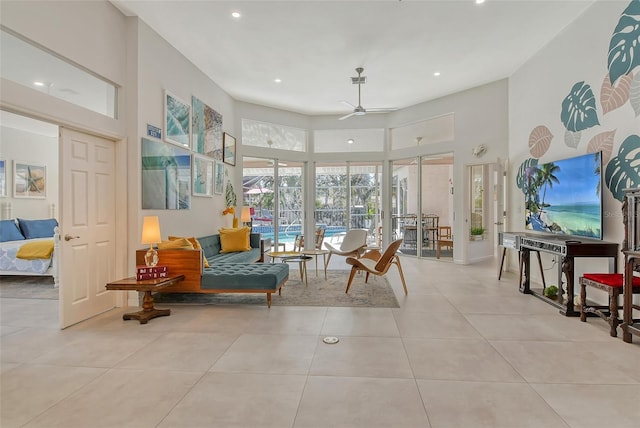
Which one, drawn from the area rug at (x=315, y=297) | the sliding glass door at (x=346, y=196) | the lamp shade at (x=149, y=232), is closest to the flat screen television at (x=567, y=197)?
the area rug at (x=315, y=297)

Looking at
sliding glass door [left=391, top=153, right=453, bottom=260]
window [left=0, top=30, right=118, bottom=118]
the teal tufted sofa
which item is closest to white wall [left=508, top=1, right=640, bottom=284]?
sliding glass door [left=391, top=153, right=453, bottom=260]

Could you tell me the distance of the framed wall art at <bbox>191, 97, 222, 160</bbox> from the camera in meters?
5.42

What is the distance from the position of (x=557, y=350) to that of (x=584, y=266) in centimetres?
209

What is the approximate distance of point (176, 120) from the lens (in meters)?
4.88

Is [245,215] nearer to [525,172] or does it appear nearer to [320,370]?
[320,370]

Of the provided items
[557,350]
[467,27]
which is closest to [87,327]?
[557,350]

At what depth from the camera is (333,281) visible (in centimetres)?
530

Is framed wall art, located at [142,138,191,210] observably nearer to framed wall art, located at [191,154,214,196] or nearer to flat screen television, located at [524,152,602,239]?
framed wall art, located at [191,154,214,196]

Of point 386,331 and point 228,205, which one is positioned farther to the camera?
point 228,205

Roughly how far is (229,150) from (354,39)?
349 cm

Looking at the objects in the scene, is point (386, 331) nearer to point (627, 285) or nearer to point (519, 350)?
point (519, 350)

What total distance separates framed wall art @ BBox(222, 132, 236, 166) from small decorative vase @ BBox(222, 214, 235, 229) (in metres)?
1.13

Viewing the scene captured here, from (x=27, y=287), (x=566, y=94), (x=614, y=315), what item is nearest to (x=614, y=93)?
(x=566, y=94)

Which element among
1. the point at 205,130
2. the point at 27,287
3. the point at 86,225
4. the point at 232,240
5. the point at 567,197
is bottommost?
the point at 27,287
